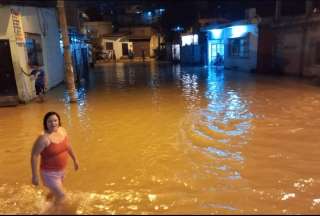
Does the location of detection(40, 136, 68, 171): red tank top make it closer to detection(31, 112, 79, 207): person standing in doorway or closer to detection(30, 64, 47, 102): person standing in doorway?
detection(31, 112, 79, 207): person standing in doorway

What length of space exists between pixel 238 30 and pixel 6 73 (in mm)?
18207

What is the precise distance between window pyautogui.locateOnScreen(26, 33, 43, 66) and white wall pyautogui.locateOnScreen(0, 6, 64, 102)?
28 cm

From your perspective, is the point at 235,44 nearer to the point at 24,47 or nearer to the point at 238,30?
the point at 238,30

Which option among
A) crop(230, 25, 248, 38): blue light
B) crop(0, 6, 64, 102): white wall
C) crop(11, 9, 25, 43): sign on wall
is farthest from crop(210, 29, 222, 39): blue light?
crop(11, 9, 25, 43): sign on wall

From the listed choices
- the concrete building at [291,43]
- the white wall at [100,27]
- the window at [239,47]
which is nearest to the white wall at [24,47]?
the window at [239,47]

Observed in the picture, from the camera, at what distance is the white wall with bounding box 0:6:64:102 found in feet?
38.4

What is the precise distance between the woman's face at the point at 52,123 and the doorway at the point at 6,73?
31.1 ft

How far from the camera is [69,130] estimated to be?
8.41 m

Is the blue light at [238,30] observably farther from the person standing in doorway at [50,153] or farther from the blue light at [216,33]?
the person standing in doorway at [50,153]

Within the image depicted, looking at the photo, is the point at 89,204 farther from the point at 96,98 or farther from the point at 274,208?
the point at 96,98

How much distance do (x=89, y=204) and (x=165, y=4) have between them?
40.4 m

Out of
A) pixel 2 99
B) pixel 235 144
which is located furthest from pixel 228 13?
pixel 235 144

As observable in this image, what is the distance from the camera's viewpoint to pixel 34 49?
47.5 ft

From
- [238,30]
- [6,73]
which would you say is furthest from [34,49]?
[238,30]
